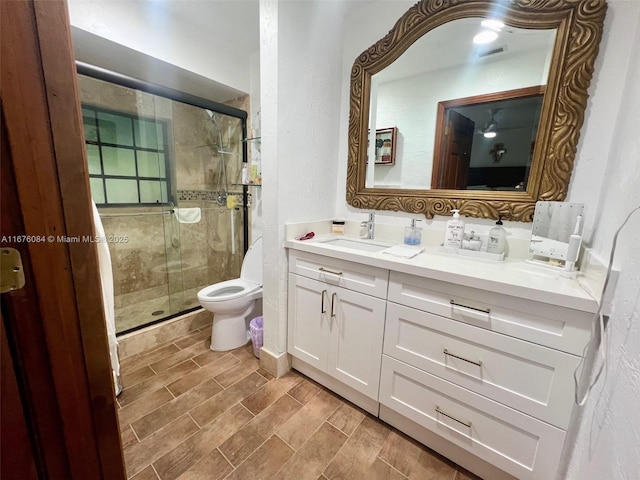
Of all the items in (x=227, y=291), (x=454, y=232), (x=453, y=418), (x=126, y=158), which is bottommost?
(x=453, y=418)

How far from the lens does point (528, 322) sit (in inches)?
35.8

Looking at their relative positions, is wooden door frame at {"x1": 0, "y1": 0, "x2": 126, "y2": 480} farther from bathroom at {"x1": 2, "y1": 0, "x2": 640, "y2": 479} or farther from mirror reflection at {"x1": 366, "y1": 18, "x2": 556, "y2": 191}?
mirror reflection at {"x1": 366, "y1": 18, "x2": 556, "y2": 191}

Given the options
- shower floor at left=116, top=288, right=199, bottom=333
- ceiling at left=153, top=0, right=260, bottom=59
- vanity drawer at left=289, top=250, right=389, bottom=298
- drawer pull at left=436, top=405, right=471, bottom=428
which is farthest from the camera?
shower floor at left=116, top=288, right=199, bottom=333

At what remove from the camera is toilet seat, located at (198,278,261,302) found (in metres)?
1.79

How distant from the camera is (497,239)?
1286 millimetres

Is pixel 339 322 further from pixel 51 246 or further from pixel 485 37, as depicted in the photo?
pixel 485 37

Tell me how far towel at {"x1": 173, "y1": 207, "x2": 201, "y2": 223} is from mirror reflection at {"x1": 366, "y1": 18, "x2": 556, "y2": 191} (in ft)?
6.08

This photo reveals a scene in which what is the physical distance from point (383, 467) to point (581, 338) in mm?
926

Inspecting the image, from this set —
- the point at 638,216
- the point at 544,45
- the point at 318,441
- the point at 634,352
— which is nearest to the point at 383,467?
the point at 318,441

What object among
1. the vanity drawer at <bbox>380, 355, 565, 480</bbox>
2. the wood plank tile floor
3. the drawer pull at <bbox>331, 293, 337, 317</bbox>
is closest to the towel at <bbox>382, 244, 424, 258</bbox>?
the drawer pull at <bbox>331, 293, 337, 317</bbox>

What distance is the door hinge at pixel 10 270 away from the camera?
420mm

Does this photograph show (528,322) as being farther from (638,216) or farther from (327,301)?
(327,301)

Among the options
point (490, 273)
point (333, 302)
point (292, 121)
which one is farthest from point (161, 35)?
point (490, 273)

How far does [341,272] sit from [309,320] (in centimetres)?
39
